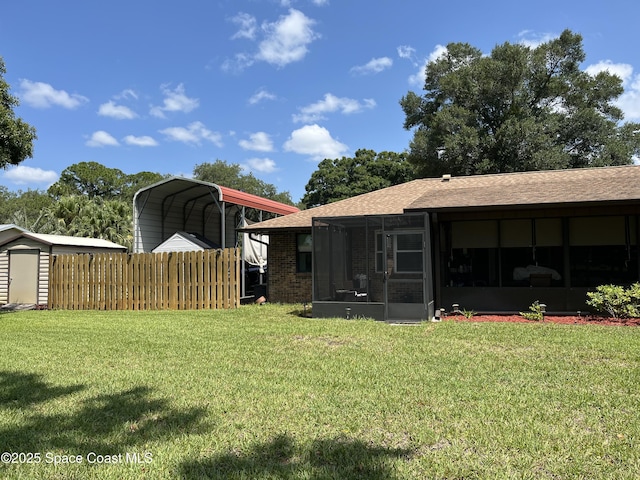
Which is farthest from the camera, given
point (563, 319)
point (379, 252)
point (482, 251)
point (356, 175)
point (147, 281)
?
point (356, 175)

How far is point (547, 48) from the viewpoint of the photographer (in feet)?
84.4

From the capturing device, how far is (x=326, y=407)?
13.7ft

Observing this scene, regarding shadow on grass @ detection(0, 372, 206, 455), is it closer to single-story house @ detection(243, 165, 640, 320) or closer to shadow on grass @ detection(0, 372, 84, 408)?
shadow on grass @ detection(0, 372, 84, 408)

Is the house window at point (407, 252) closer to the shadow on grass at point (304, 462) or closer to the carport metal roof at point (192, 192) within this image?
the shadow on grass at point (304, 462)

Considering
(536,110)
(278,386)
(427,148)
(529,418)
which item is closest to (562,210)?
(529,418)

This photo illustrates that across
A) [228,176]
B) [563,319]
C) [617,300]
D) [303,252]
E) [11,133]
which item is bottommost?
[563,319]

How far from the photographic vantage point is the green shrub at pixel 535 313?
31.9 feet

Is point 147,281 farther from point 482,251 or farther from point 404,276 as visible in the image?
point 482,251

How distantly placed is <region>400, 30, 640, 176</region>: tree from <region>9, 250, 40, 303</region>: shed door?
20.4 metres

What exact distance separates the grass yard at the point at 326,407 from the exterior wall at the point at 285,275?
21.2 ft

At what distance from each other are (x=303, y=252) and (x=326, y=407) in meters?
10.4

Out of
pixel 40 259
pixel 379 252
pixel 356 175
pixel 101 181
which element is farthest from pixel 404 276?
pixel 101 181

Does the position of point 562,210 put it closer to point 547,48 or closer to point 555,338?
point 555,338

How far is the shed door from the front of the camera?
15375 millimetres
